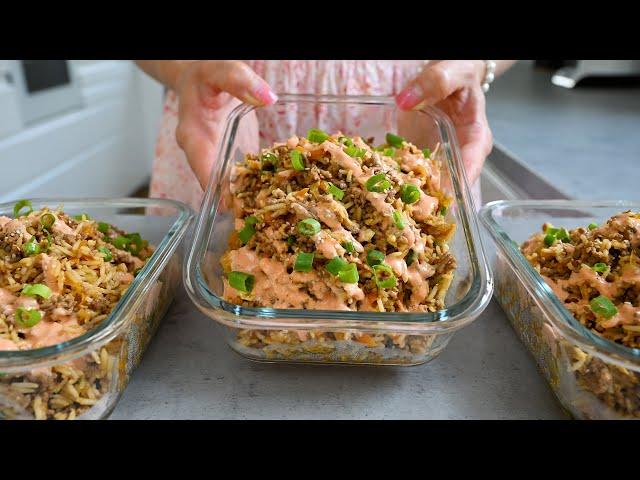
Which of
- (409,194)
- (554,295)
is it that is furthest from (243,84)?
(554,295)

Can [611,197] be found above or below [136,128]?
above

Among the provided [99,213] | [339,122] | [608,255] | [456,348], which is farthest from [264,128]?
[608,255]

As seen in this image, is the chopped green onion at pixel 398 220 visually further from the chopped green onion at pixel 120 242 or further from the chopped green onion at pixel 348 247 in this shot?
the chopped green onion at pixel 120 242

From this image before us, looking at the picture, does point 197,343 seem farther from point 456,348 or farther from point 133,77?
point 133,77

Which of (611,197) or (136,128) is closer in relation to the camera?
(611,197)

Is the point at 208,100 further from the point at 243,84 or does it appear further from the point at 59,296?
the point at 59,296

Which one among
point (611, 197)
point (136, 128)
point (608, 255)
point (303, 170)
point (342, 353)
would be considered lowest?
point (136, 128)
